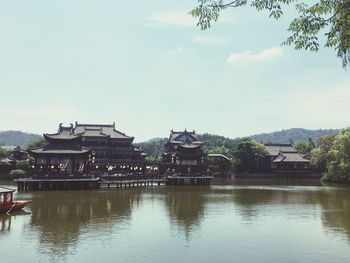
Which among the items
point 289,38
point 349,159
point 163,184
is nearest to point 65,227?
point 289,38

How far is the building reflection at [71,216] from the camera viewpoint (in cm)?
2458

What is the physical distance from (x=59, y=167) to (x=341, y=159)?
5169 cm

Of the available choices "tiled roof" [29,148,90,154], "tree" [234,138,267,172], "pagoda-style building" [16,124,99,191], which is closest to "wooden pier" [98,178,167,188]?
"pagoda-style building" [16,124,99,191]

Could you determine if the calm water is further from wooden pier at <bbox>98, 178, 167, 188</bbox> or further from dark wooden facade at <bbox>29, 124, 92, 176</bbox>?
wooden pier at <bbox>98, 178, 167, 188</bbox>

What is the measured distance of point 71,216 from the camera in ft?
111

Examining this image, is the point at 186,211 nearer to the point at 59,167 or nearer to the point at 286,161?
the point at 59,167

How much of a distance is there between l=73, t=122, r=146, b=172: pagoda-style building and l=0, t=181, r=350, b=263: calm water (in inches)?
1330

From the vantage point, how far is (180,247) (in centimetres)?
2289

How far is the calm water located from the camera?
69.1ft

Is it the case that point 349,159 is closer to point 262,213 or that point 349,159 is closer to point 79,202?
point 262,213

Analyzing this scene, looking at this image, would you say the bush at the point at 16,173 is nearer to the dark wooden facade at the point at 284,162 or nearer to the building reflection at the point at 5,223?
the building reflection at the point at 5,223

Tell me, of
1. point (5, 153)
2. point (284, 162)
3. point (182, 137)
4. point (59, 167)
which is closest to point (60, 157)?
point (59, 167)

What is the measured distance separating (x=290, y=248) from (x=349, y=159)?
56.8 m

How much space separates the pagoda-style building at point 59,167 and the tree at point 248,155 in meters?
52.1
